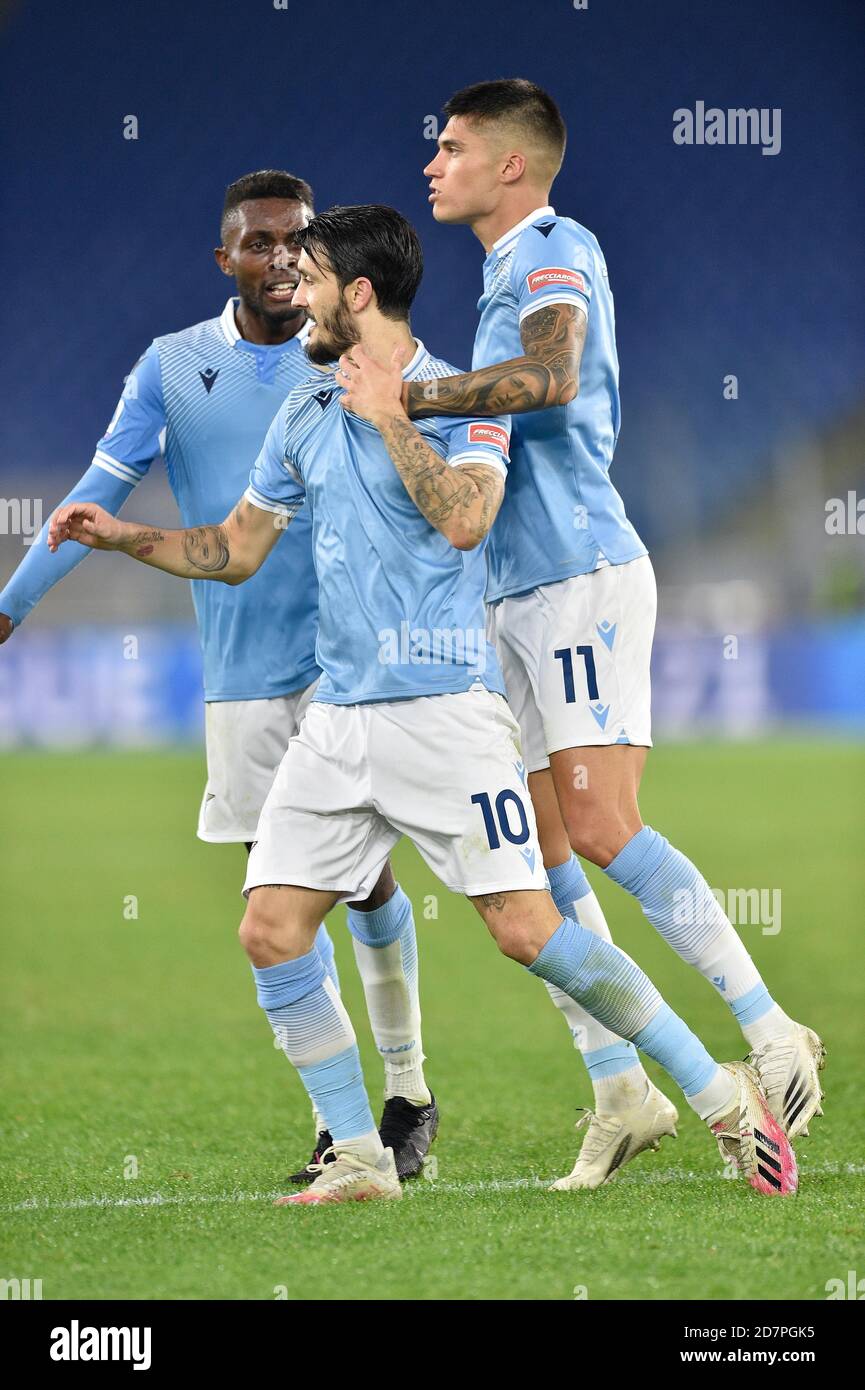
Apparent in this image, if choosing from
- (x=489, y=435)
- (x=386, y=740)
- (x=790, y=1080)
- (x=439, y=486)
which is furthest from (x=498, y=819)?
(x=790, y=1080)

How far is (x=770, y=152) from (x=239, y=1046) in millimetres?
17760

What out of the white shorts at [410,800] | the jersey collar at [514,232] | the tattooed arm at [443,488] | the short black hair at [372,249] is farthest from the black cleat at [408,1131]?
the jersey collar at [514,232]

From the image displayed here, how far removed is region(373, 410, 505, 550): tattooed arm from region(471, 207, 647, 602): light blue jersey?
523 millimetres

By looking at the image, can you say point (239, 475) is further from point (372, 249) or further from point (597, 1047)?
point (597, 1047)

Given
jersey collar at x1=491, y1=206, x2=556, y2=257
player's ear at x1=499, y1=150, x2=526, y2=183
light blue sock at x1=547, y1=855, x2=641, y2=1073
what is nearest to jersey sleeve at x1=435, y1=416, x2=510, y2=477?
jersey collar at x1=491, y1=206, x2=556, y2=257

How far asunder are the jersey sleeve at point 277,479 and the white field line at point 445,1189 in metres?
1.54

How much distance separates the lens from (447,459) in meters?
3.27

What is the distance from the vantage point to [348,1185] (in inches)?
131

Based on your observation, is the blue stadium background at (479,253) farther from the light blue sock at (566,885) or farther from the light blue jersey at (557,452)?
the light blue sock at (566,885)

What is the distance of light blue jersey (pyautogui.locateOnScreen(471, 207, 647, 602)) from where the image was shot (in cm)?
365

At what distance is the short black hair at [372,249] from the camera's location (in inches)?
130

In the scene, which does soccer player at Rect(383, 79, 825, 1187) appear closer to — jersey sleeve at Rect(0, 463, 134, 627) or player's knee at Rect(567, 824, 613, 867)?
player's knee at Rect(567, 824, 613, 867)

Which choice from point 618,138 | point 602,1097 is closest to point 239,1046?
point 602,1097

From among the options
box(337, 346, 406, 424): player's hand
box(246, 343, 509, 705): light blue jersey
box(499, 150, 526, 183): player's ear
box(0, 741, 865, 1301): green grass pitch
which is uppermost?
box(499, 150, 526, 183): player's ear
